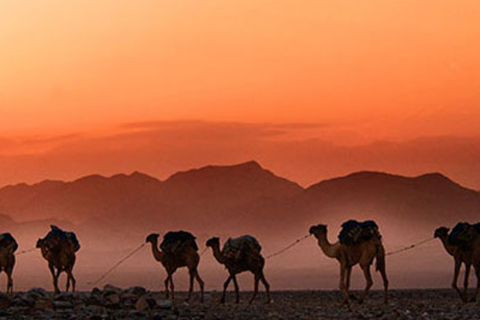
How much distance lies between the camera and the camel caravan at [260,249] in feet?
121

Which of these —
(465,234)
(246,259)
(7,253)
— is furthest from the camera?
(7,253)

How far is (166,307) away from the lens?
33.1 meters

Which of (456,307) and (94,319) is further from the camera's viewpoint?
(456,307)

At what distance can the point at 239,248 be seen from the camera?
3912 cm

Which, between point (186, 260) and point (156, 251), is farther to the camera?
point (156, 251)

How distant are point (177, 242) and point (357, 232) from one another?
7.97 meters

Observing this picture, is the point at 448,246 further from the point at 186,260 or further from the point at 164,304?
the point at 164,304

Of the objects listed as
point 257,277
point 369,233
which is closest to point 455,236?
point 369,233

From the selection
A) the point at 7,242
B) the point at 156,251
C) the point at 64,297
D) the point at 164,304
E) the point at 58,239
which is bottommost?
the point at 164,304

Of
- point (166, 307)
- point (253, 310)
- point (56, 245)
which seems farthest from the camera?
point (56, 245)

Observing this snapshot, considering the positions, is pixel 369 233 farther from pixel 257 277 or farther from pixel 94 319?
pixel 94 319

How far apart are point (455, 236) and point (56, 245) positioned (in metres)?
15.7

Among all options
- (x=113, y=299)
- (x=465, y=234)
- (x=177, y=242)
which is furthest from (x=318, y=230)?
(x=113, y=299)

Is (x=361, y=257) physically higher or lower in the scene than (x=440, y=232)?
lower
